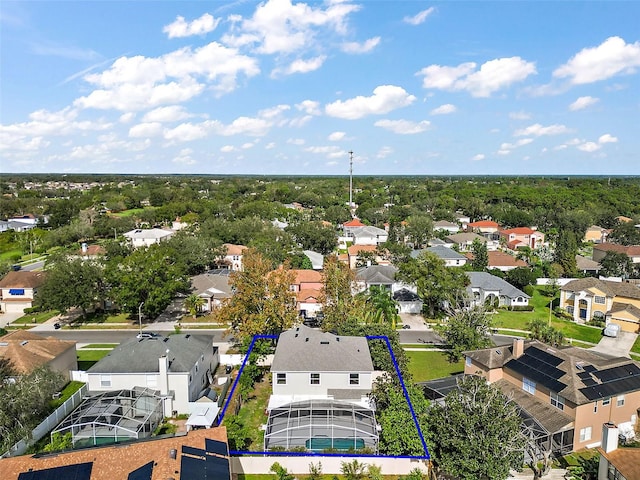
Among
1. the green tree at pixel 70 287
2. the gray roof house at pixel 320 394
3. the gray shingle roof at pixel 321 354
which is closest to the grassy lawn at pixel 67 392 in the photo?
the green tree at pixel 70 287

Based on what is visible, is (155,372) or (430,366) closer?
(155,372)

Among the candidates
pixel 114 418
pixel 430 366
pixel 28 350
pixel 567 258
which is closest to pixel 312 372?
pixel 114 418

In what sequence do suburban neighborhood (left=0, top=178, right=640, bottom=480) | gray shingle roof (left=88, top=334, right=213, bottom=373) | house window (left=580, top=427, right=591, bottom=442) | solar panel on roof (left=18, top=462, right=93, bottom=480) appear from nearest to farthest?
solar panel on roof (left=18, top=462, right=93, bottom=480) < suburban neighborhood (left=0, top=178, right=640, bottom=480) < house window (left=580, top=427, right=591, bottom=442) < gray shingle roof (left=88, top=334, right=213, bottom=373)

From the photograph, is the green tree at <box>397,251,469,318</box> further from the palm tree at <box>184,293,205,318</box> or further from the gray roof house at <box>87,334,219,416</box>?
the gray roof house at <box>87,334,219,416</box>

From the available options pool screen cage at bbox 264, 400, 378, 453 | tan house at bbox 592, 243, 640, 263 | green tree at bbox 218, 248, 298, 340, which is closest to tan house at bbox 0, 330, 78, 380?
green tree at bbox 218, 248, 298, 340

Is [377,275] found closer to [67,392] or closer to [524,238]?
[67,392]

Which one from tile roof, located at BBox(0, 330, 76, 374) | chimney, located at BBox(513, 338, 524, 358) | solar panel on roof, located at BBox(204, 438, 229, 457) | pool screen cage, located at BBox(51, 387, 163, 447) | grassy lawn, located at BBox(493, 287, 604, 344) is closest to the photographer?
solar panel on roof, located at BBox(204, 438, 229, 457)
